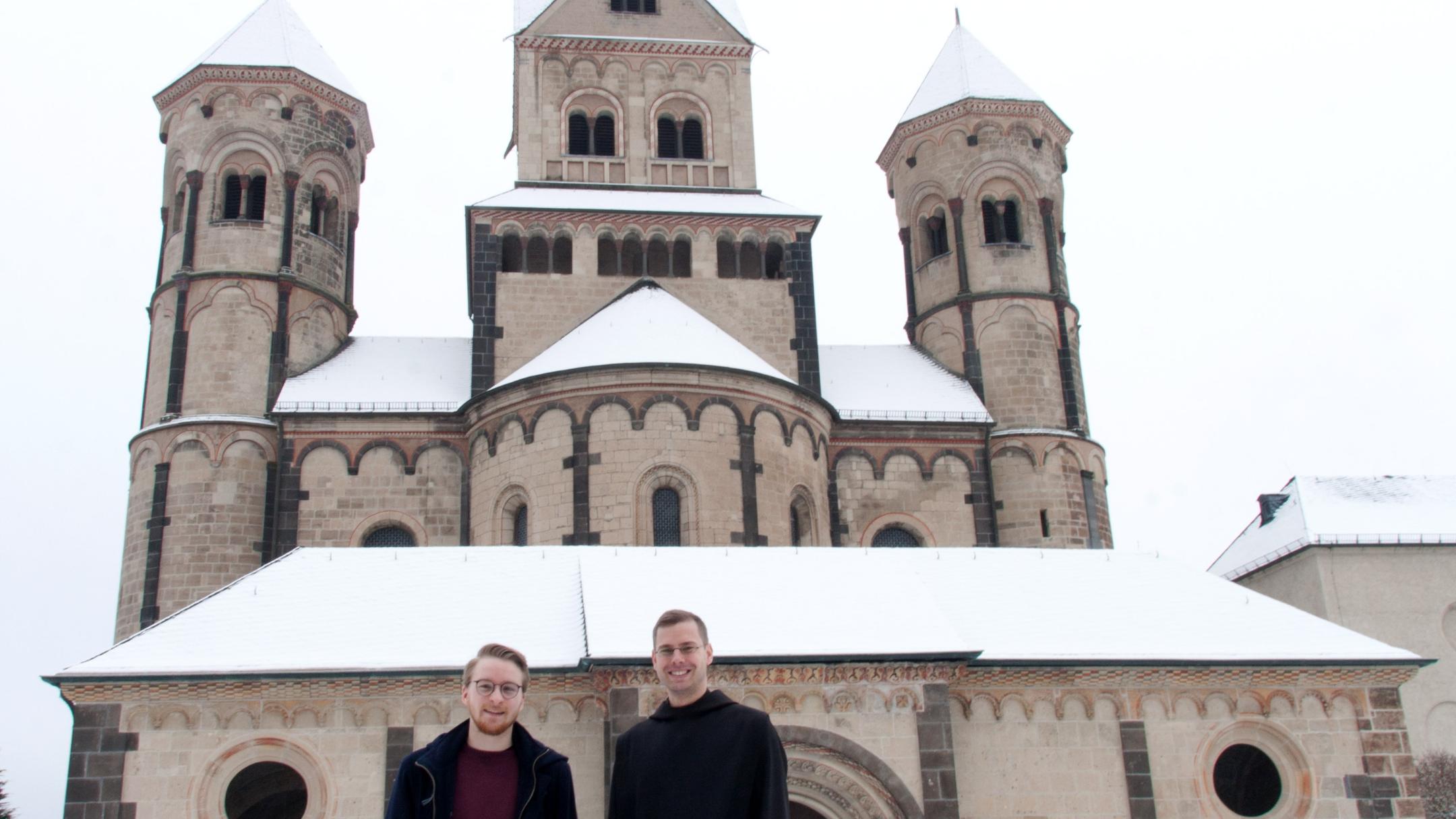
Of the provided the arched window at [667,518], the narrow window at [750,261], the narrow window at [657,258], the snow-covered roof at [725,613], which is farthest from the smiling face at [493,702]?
the narrow window at [750,261]

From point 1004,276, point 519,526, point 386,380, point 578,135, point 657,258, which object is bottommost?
point 519,526

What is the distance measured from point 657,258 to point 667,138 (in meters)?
5.24

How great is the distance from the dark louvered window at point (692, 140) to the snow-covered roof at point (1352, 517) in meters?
21.7

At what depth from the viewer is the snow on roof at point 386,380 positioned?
30766 mm

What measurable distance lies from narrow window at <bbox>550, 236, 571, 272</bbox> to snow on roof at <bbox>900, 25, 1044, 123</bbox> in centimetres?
1190

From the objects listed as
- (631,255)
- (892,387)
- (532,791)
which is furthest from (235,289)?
(532,791)

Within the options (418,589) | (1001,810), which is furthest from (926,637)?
(418,589)

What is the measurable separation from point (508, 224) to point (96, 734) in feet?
58.4

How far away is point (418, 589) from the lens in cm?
1952

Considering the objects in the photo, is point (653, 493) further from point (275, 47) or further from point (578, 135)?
point (275, 47)

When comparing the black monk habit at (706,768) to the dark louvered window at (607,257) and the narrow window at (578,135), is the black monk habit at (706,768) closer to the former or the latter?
the dark louvered window at (607,257)

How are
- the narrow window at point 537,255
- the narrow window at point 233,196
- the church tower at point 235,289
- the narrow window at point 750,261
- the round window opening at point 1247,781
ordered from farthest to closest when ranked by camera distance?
the narrow window at point 233,196, the narrow window at point 750,261, the narrow window at point 537,255, the church tower at point 235,289, the round window opening at point 1247,781

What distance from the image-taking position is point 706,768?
5969 mm

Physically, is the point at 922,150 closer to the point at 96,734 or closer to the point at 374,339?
the point at 374,339
